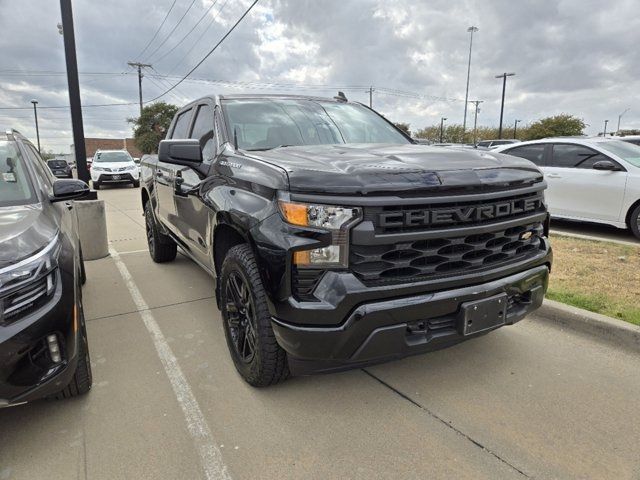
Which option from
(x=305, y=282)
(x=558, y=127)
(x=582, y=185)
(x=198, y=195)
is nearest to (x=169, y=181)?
(x=198, y=195)

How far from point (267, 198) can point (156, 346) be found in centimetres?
183

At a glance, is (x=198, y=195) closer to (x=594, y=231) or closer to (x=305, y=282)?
(x=305, y=282)

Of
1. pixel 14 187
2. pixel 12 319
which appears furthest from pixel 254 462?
pixel 14 187

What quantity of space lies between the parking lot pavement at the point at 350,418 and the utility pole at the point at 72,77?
4.66 m

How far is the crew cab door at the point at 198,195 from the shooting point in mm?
3486

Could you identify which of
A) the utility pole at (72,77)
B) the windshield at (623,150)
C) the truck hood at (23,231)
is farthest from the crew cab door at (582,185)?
the utility pole at (72,77)

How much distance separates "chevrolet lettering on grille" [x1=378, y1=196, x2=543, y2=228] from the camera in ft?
7.38

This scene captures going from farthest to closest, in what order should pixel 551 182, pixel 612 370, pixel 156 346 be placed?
pixel 551 182, pixel 156 346, pixel 612 370

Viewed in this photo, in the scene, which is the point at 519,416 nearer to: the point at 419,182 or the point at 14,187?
the point at 419,182

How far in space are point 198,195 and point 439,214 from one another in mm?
1986

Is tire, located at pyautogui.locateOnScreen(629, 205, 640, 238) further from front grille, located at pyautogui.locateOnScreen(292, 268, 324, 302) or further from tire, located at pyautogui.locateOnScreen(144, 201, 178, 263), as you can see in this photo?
tire, located at pyautogui.locateOnScreen(144, 201, 178, 263)

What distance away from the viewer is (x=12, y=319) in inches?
81.0

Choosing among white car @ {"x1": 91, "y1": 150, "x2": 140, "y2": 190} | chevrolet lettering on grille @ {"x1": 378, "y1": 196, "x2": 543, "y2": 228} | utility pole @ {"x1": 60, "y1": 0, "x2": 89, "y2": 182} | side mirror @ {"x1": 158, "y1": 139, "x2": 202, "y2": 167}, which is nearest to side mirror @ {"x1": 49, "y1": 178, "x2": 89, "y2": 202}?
side mirror @ {"x1": 158, "y1": 139, "x2": 202, "y2": 167}

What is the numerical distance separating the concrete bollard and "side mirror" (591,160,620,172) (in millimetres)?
7342
